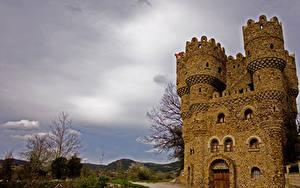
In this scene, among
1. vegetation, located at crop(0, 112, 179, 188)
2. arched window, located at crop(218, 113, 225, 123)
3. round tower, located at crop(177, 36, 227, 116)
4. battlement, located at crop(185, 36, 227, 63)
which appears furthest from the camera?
battlement, located at crop(185, 36, 227, 63)

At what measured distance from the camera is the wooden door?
20.5 meters

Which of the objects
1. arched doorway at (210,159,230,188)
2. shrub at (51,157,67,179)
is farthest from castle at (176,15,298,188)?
shrub at (51,157,67,179)

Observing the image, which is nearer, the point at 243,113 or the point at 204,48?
the point at 243,113

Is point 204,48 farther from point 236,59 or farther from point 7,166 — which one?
point 7,166

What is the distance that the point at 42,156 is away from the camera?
26391 mm

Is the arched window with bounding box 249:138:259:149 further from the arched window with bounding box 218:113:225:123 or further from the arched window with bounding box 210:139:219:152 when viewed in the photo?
the arched window with bounding box 218:113:225:123

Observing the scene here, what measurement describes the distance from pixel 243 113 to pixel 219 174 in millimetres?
5549

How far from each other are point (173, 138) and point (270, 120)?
47.4ft

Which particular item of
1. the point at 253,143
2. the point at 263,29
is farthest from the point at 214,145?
the point at 263,29

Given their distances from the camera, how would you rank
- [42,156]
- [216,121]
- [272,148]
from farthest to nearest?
[42,156] → [216,121] → [272,148]

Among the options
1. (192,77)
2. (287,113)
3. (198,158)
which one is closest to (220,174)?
(198,158)

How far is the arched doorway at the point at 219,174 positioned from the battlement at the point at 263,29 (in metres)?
11.0

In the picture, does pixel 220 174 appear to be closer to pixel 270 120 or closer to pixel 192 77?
pixel 270 120

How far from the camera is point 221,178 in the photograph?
20766mm
